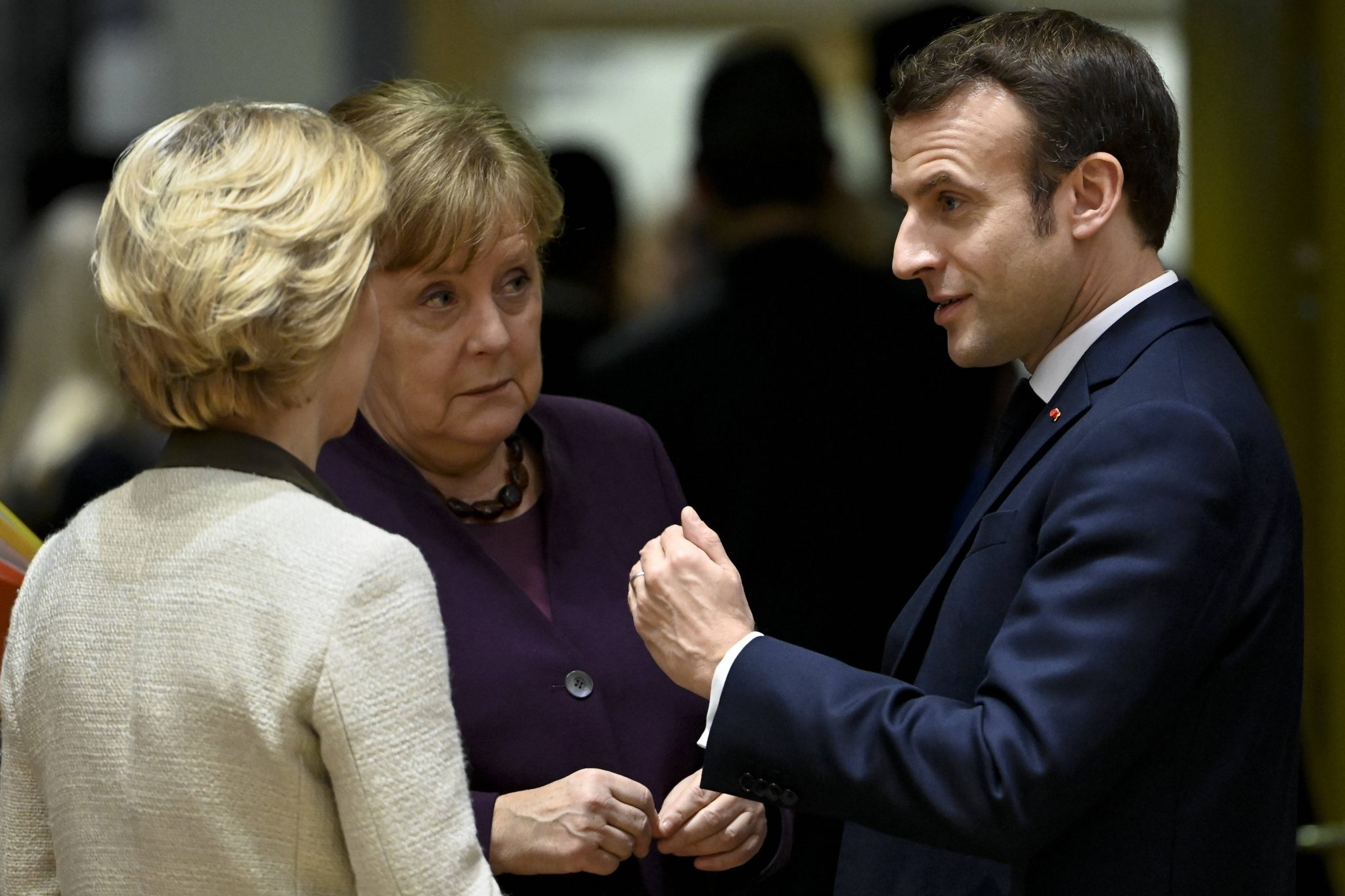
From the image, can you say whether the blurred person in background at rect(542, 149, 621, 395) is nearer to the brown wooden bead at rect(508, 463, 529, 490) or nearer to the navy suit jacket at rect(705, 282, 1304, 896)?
the brown wooden bead at rect(508, 463, 529, 490)

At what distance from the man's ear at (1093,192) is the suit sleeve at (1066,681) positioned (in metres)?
0.25

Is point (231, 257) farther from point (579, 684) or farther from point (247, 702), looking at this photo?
point (579, 684)

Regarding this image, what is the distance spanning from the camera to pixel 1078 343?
6.03 feet

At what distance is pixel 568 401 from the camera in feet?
7.61

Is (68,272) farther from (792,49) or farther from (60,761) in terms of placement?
(60,761)

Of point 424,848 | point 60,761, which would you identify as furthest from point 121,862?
point 424,848

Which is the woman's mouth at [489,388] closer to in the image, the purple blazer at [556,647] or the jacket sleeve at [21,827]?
the purple blazer at [556,647]

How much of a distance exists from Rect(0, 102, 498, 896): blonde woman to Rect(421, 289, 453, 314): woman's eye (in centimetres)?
50

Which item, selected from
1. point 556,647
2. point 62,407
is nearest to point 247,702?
point 556,647

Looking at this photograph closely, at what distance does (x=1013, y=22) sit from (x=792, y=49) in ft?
6.90

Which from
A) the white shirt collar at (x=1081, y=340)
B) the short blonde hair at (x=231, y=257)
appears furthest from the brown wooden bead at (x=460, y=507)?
the white shirt collar at (x=1081, y=340)

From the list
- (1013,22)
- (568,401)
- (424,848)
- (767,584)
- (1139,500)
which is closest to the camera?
(424,848)

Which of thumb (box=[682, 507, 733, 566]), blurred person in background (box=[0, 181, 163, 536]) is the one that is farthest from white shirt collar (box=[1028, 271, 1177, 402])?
blurred person in background (box=[0, 181, 163, 536])

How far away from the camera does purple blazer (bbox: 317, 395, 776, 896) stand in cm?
195
